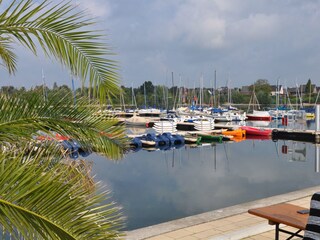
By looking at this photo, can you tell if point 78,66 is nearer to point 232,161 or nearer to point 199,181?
point 199,181

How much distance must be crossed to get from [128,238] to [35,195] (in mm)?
3537

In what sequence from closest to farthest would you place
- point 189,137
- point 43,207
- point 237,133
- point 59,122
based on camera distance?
point 43,207 → point 59,122 → point 189,137 → point 237,133

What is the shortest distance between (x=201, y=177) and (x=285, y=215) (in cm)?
1571

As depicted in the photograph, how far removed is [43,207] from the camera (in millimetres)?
2078

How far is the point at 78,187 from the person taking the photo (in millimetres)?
2307

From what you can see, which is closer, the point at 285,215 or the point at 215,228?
the point at 285,215

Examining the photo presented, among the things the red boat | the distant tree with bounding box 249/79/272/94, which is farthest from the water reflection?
the distant tree with bounding box 249/79/272/94

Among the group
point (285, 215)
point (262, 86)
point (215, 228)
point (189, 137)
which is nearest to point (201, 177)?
point (189, 137)

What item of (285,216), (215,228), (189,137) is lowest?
(189,137)

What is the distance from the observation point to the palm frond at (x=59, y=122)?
3.00 metres

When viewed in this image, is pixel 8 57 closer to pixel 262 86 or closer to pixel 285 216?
pixel 285 216

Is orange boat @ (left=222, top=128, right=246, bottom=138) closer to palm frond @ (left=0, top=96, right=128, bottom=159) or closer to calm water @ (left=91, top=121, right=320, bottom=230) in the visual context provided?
calm water @ (left=91, top=121, right=320, bottom=230)

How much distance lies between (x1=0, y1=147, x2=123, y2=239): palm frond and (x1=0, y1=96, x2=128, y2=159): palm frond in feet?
2.59

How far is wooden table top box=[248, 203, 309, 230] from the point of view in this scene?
3.96 meters
